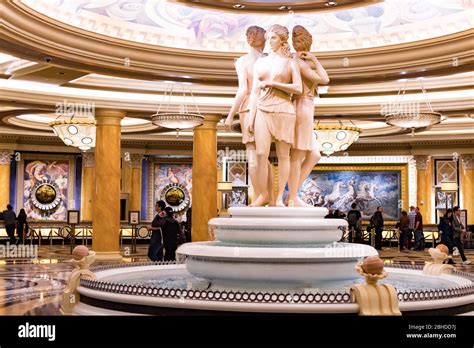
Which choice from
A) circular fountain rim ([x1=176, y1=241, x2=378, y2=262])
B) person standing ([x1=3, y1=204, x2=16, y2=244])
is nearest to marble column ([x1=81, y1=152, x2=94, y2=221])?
person standing ([x1=3, y1=204, x2=16, y2=244])

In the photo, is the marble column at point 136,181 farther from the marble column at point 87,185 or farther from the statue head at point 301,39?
the statue head at point 301,39

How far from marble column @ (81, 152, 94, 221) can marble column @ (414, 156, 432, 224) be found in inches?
472

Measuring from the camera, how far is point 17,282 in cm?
1041

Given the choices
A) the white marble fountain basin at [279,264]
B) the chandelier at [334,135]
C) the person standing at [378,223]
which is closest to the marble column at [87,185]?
the chandelier at [334,135]

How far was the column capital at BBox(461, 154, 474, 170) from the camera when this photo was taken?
23062 mm

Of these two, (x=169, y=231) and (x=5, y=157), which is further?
(x=5, y=157)

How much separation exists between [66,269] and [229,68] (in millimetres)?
5172

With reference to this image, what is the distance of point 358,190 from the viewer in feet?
81.7

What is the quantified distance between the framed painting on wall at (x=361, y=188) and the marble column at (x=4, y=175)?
432 inches

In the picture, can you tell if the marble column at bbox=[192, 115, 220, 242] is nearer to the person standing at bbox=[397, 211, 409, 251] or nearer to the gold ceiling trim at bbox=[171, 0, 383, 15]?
the gold ceiling trim at bbox=[171, 0, 383, 15]

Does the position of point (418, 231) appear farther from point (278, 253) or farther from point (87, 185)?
point (278, 253)

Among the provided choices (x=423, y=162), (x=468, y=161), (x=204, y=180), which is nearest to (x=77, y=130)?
(x=204, y=180)

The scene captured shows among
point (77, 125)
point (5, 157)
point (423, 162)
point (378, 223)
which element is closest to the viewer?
point (77, 125)

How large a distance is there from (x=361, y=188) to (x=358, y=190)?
0.45ft
